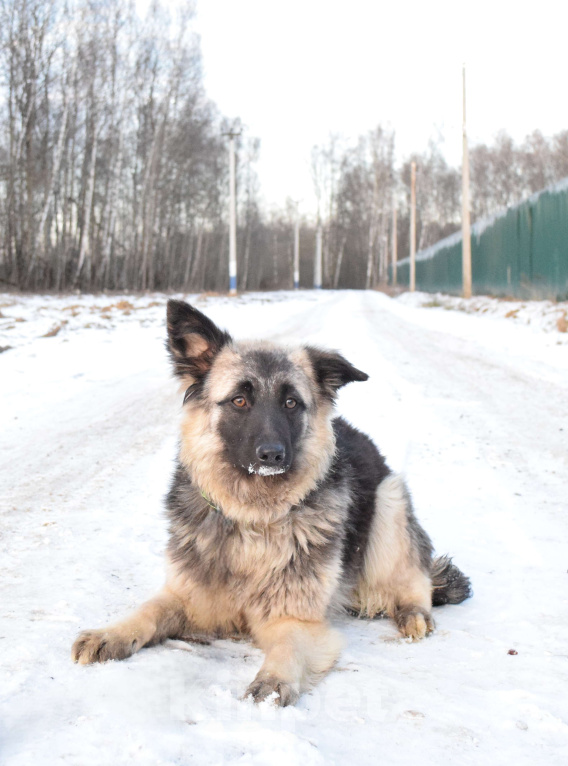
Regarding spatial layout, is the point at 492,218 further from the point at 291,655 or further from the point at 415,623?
the point at 291,655

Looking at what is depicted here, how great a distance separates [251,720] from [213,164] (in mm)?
49520

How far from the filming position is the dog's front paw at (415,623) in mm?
3016

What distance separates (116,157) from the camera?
31.2 m

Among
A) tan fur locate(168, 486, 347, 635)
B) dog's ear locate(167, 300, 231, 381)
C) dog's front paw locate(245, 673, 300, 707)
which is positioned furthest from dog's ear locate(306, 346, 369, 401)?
dog's front paw locate(245, 673, 300, 707)

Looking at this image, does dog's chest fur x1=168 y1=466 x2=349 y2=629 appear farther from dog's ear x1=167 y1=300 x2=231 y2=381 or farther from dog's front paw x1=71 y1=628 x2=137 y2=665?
dog's ear x1=167 y1=300 x2=231 y2=381

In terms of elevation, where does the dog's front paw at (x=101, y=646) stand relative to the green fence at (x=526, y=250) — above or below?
below

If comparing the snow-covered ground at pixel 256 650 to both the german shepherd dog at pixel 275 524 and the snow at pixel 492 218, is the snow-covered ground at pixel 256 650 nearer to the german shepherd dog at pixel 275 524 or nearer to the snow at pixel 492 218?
the german shepherd dog at pixel 275 524

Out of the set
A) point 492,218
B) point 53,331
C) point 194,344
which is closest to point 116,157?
point 492,218

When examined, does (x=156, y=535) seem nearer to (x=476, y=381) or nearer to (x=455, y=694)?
(x=455, y=694)

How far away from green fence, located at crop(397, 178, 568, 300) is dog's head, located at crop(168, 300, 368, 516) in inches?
705

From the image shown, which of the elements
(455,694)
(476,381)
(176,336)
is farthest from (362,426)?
(455,694)

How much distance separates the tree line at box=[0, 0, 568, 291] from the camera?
2666cm

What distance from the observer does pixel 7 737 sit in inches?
72.7

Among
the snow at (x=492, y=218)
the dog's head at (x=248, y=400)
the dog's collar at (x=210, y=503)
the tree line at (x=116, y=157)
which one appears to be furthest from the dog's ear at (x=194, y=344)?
the tree line at (x=116, y=157)
